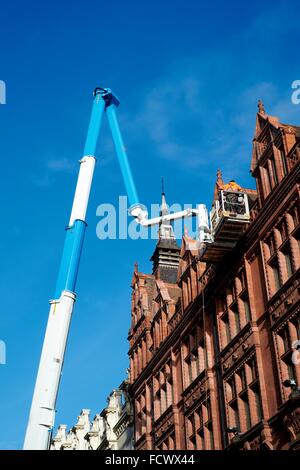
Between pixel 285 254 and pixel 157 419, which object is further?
pixel 157 419

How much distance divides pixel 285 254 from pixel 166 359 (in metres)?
15.8

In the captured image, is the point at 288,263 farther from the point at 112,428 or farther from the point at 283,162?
the point at 112,428

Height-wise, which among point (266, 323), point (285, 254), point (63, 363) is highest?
point (285, 254)

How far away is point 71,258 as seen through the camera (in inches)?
1099

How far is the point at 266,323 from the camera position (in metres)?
32.5

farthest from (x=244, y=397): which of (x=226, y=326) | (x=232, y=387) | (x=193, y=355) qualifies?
(x=193, y=355)

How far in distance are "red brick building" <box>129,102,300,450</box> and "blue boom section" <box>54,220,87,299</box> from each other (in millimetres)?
9423

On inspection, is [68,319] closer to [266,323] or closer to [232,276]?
[266,323]

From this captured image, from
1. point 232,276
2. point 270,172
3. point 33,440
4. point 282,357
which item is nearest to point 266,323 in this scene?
point 282,357

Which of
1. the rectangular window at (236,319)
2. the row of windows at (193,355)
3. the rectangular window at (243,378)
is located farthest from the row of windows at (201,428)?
the rectangular window at (236,319)

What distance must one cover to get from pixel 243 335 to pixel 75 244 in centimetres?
1075

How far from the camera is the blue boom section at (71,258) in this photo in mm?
27266

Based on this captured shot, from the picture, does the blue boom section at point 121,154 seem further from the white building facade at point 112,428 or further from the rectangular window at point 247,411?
the white building facade at point 112,428

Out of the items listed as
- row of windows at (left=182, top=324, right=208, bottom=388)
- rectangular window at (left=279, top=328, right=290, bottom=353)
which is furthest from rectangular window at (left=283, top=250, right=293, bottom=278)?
row of windows at (left=182, top=324, right=208, bottom=388)
